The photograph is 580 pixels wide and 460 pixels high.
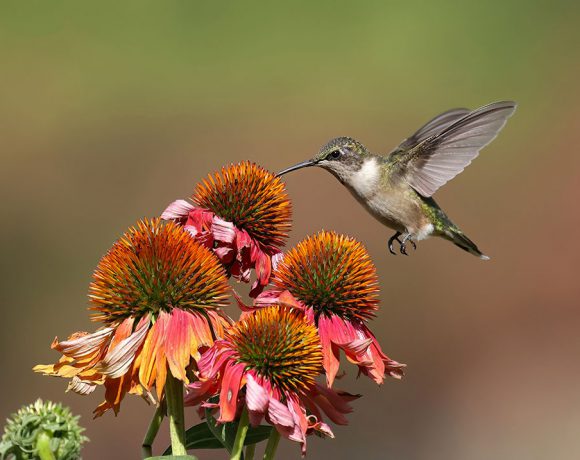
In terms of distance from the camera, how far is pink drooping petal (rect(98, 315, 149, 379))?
4.88 ft

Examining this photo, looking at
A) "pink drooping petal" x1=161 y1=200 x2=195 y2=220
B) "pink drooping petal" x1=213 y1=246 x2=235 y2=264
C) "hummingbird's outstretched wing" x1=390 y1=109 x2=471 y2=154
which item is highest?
"hummingbird's outstretched wing" x1=390 y1=109 x2=471 y2=154

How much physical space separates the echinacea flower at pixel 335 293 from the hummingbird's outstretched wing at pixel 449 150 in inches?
34.9

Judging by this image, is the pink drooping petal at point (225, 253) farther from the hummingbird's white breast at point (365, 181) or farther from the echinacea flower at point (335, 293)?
the hummingbird's white breast at point (365, 181)

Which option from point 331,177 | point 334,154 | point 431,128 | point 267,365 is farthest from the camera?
point 331,177

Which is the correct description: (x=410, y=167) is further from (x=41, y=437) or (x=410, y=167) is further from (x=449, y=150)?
(x=41, y=437)

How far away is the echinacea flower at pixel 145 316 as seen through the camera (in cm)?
151

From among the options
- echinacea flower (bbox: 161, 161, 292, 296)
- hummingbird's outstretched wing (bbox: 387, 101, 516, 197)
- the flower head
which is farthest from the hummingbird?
the flower head

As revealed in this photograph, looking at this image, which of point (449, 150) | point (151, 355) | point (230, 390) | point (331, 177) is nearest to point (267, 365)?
point (230, 390)

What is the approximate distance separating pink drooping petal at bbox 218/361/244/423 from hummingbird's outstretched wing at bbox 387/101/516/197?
47.3 inches

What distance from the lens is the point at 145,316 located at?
1.56 m

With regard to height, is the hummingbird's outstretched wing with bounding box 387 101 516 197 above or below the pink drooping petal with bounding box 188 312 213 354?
above

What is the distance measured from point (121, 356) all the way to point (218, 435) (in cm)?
20

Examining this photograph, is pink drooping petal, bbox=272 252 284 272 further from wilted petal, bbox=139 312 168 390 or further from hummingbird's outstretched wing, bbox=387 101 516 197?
hummingbird's outstretched wing, bbox=387 101 516 197

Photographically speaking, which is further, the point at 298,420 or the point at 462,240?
the point at 462,240
